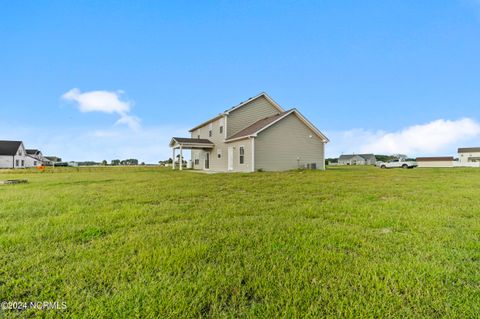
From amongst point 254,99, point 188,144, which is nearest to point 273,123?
point 254,99

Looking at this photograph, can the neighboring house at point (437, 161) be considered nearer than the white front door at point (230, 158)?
No

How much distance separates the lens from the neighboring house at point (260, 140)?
56.2 ft

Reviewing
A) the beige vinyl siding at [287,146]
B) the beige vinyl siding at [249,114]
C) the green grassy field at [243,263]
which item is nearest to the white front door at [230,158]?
the beige vinyl siding at [249,114]

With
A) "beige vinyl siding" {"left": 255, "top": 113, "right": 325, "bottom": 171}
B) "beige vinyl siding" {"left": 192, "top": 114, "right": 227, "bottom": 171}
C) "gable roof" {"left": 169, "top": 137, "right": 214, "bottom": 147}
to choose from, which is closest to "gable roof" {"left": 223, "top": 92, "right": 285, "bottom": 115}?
"beige vinyl siding" {"left": 192, "top": 114, "right": 227, "bottom": 171}

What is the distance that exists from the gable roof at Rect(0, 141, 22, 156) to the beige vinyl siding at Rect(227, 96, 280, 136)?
51024 millimetres

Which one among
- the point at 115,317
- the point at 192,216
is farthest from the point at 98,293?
the point at 192,216

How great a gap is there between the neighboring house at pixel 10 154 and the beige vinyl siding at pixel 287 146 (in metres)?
54.5

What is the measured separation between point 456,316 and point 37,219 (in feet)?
18.5

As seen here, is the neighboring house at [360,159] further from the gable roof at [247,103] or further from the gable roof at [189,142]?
the gable roof at [189,142]

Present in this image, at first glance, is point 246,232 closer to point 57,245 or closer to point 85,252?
point 85,252

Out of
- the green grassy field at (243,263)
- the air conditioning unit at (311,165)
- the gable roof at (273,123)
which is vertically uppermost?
the gable roof at (273,123)

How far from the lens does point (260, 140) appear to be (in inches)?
665

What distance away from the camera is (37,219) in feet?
13.3

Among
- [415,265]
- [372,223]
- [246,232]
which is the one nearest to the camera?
[415,265]
